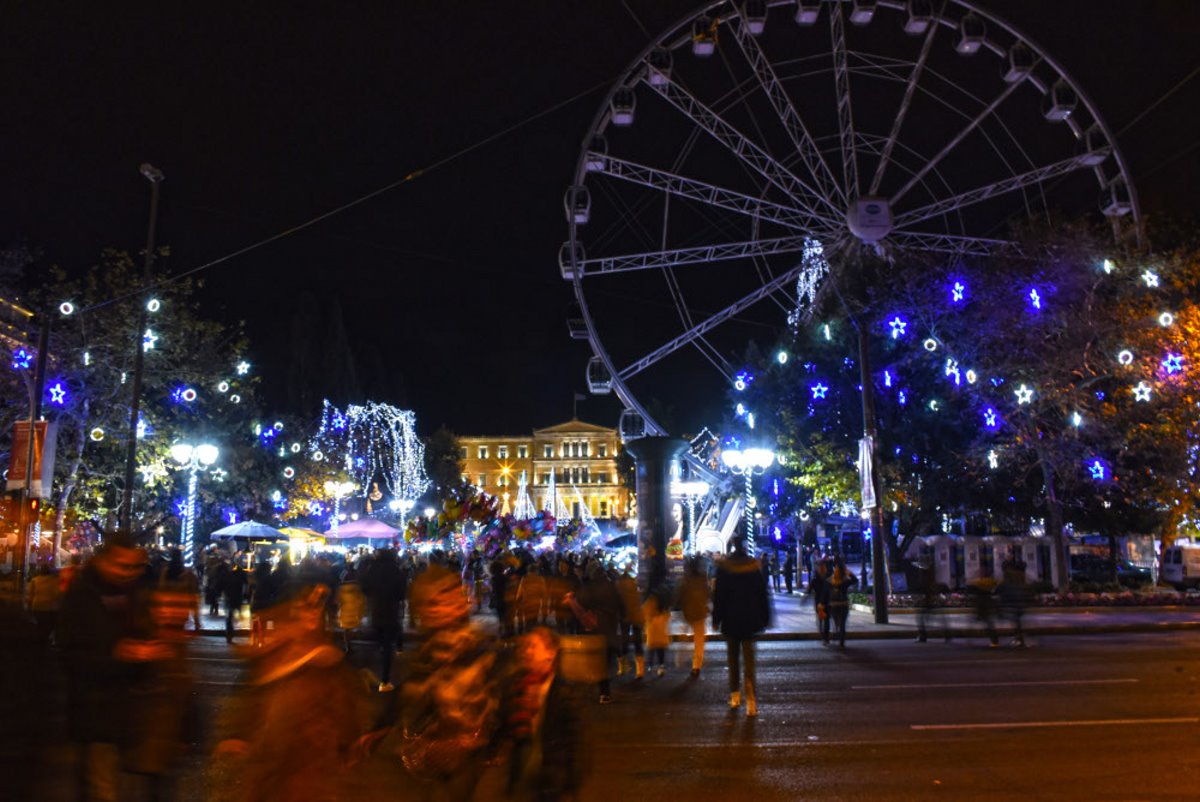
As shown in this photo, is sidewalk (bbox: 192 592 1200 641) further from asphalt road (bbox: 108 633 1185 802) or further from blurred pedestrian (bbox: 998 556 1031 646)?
asphalt road (bbox: 108 633 1185 802)

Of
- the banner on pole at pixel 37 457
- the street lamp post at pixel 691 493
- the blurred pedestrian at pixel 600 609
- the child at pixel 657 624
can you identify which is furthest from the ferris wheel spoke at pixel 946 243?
the banner on pole at pixel 37 457

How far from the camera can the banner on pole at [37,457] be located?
21719 mm

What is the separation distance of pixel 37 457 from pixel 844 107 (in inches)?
962

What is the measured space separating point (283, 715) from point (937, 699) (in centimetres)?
922

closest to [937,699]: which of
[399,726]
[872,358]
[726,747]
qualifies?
[726,747]

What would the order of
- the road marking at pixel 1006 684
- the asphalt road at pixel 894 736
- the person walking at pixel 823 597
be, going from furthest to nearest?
1. the person walking at pixel 823 597
2. the road marking at pixel 1006 684
3. the asphalt road at pixel 894 736

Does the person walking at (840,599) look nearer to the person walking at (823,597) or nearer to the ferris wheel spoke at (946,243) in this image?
the person walking at (823,597)

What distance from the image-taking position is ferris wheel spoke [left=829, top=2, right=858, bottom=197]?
3012 cm

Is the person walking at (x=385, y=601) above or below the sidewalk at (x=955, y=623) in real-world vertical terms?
above

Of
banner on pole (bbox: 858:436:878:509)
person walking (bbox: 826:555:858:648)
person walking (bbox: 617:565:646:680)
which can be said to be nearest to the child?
person walking (bbox: 617:565:646:680)

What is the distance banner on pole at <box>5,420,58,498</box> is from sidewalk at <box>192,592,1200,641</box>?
492 centimetres

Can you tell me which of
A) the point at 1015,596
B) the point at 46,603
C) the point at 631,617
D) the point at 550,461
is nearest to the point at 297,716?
the point at 631,617

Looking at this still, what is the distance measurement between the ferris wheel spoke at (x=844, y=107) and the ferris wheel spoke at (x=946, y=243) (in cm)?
216

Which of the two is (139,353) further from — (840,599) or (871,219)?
(871,219)
